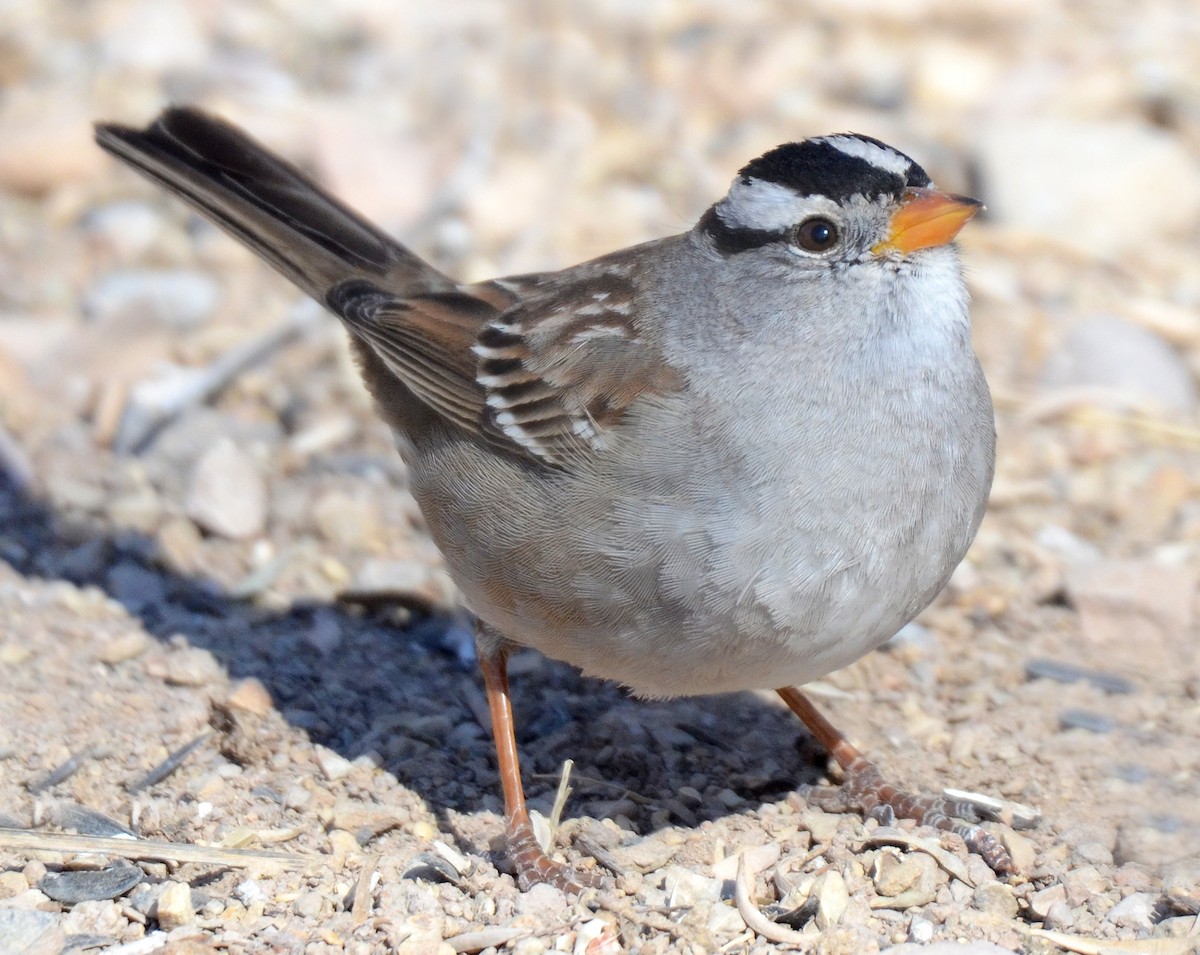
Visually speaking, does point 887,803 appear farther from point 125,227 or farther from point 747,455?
point 125,227

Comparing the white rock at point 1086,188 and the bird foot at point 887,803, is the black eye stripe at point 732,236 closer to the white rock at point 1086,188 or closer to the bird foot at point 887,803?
the bird foot at point 887,803

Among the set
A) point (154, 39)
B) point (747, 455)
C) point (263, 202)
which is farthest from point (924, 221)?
point (154, 39)

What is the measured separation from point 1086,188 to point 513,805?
514 centimetres

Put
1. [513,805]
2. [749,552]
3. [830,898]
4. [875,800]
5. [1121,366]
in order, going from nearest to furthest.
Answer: [749,552], [830,898], [513,805], [875,800], [1121,366]

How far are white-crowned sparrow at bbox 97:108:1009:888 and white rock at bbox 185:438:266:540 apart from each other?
135cm

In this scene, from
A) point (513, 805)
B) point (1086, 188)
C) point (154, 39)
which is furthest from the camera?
point (154, 39)

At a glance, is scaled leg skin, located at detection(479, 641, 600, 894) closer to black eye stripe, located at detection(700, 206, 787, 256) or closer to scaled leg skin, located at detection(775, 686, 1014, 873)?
scaled leg skin, located at detection(775, 686, 1014, 873)

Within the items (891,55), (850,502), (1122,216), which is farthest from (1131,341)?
(850,502)

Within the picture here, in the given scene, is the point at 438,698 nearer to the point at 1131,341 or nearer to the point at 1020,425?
Result: the point at 1020,425

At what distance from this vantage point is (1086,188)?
795 centimetres

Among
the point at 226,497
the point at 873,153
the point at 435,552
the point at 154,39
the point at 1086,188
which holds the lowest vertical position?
the point at 435,552

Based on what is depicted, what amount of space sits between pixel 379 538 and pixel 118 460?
1.10 meters

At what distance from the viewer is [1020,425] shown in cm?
665

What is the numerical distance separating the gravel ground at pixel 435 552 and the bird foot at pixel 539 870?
0.08 metres
